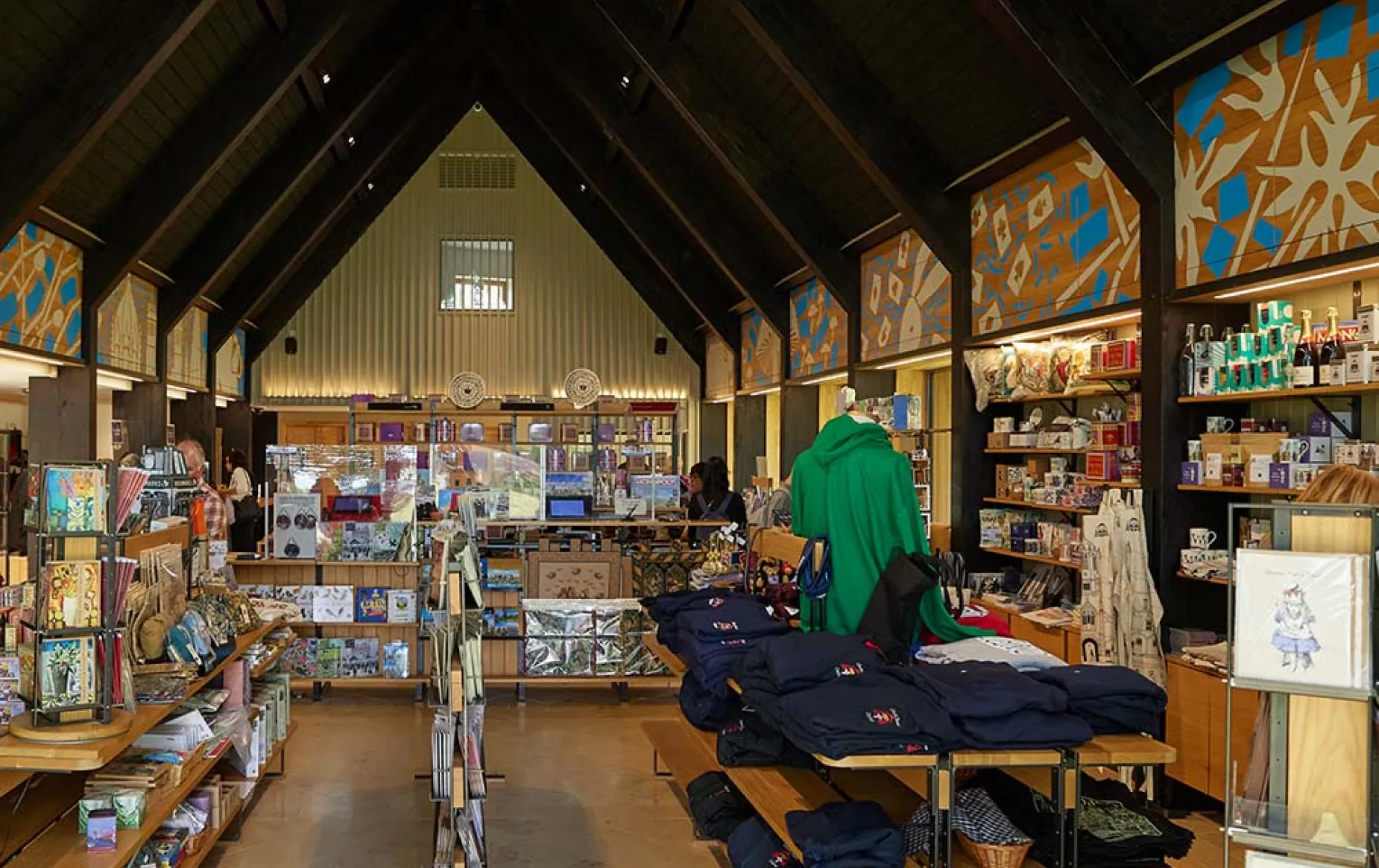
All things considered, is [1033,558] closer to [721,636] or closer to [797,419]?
[721,636]

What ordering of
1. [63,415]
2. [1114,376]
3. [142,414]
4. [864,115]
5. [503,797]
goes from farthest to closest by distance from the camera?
[142,414] → [63,415] → [864,115] → [1114,376] → [503,797]

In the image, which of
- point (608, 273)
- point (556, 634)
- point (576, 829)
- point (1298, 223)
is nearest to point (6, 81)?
point (556, 634)

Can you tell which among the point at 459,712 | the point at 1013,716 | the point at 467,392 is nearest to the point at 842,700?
the point at 1013,716

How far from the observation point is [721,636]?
165 inches

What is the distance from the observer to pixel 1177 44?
17.9ft

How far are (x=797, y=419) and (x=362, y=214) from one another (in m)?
6.77

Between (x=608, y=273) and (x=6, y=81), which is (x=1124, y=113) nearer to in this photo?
(x=6, y=81)

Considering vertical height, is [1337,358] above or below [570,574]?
above

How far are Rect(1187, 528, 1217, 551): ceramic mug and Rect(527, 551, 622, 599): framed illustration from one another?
13.3 feet

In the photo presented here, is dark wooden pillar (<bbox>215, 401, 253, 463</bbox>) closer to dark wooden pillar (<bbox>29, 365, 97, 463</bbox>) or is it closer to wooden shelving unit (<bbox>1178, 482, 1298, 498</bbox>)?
dark wooden pillar (<bbox>29, 365, 97, 463</bbox>)

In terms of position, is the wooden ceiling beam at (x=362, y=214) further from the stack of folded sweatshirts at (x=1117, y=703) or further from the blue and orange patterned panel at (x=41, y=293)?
the stack of folded sweatshirts at (x=1117, y=703)

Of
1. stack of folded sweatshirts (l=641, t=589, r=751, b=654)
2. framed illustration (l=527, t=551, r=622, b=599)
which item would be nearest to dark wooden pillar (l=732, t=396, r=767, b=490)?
framed illustration (l=527, t=551, r=622, b=599)

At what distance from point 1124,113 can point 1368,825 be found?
433 cm

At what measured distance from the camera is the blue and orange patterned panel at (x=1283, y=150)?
4426mm
